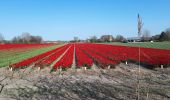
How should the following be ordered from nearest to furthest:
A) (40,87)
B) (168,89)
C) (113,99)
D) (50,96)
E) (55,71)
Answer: (113,99)
(50,96)
(168,89)
(40,87)
(55,71)

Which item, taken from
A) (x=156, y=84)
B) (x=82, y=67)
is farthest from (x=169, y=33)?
(x=156, y=84)

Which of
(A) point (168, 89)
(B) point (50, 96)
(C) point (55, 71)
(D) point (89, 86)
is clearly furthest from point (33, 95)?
(C) point (55, 71)

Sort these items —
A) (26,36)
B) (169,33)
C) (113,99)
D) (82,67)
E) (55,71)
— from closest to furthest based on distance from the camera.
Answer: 1. (113,99)
2. (55,71)
3. (82,67)
4. (169,33)
5. (26,36)

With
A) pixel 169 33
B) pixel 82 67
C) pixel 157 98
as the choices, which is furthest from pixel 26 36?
pixel 157 98

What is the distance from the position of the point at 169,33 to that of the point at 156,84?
334 ft

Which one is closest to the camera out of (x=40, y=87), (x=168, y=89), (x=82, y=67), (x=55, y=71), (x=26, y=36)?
(x=168, y=89)

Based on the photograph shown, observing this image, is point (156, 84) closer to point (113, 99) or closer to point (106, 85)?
point (106, 85)

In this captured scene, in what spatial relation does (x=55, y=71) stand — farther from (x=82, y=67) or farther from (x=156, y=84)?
(x=156, y=84)

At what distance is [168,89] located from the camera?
39.1 ft

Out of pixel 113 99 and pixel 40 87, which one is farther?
Answer: pixel 40 87

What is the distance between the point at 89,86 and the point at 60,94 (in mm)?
2174

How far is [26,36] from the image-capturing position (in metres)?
193

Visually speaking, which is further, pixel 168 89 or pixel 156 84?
pixel 156 84

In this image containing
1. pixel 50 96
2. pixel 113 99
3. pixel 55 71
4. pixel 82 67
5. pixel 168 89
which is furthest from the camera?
pixel 82 67
